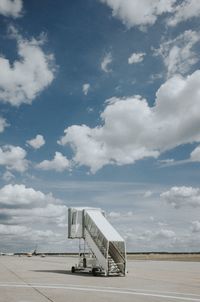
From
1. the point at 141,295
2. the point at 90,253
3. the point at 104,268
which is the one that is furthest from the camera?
the point at 90,253

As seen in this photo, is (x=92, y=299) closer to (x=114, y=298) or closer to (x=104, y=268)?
(x=114, y=298)

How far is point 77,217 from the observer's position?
4434cm

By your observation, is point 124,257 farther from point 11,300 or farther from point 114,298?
point 11,300

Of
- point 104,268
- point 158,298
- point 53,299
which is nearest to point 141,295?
point 158,298

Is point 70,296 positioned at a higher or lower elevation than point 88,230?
lower

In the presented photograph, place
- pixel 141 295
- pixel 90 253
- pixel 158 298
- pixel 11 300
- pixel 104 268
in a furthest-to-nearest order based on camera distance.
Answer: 1. pixel 90 253
2. pixel 104 268
3. pixel 141 295
4. pixel 158 298
5. pixel 11 300

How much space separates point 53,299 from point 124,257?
64.3 ft

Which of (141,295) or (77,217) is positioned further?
(77,217)

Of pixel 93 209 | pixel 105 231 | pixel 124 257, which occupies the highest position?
pixel 93 209

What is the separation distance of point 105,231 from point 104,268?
365 centimetres

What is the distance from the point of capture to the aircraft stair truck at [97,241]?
125ft

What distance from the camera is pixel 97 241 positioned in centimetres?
4016

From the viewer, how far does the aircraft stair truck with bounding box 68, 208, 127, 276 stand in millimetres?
38031

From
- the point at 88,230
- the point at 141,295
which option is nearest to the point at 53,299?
the point at 141,295
